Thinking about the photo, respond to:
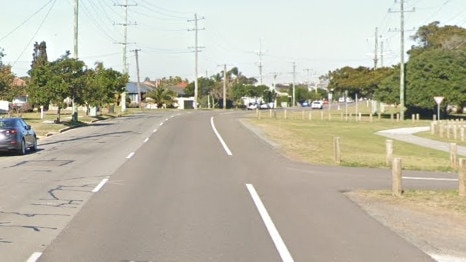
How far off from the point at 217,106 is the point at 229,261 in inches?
4840

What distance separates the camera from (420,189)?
16016mm

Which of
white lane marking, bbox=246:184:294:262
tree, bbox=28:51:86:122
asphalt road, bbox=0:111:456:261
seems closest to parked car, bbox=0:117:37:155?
asphalt road, bbox=0:111:456:261

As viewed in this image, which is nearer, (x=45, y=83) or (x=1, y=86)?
(x=45, y=83)

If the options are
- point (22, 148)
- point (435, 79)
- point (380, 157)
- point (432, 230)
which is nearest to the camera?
point (432, 230)

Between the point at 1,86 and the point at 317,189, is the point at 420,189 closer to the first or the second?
the point at 317,189

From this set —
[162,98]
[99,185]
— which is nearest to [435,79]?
[162,98]

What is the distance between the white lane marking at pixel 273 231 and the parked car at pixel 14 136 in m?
13.3

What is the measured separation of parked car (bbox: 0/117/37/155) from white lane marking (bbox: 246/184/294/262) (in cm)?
1334

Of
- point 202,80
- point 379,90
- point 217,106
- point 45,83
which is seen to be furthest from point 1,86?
point 202,80

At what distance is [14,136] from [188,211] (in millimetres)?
14845

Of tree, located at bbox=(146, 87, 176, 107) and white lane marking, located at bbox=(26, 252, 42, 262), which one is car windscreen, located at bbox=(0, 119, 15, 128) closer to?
white lane marking, located at bbox=(26, 252, 42, 262)

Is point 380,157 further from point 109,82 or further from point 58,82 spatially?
point 109,82

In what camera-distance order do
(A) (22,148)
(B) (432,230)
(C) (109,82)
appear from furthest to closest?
(C) (109,82) < (A) (22,148) < (B) (432,230)

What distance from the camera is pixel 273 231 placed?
9.90 metres
